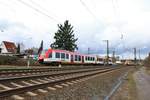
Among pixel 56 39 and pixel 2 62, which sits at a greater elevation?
pixel 56 39

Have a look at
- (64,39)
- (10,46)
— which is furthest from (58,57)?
(10,46)

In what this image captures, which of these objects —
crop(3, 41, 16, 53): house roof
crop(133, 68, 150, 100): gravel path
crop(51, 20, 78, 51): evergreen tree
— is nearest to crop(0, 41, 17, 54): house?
crop(3, 41, 16, 53): house roof

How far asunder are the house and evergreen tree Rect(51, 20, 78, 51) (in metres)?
17.2

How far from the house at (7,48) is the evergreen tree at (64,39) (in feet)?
56.6

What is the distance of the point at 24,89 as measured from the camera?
35.5 ft

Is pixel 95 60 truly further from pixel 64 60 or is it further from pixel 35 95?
pixel 35 95

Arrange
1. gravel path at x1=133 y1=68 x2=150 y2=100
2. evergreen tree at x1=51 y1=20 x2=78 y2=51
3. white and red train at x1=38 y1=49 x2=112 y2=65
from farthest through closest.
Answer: evergreen tree at x1=51 y1=20 x2=78 y2=51
white and red train at x1=38 y1=49 x2=112 y2=65
gravel path at x1=133 y1=68 x2=150 y2=100

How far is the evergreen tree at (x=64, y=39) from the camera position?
104312mm

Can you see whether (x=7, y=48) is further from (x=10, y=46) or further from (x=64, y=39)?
(x=64, y=39)

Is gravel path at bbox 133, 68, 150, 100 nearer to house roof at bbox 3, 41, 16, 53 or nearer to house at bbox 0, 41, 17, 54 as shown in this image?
house at bbox 0, 41, 17, 54

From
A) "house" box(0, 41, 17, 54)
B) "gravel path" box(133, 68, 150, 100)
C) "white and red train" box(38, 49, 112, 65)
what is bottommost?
"gravel path" box(133, 68, 150, 100)

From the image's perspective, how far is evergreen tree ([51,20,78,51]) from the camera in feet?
342

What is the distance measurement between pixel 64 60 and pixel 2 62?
11000 millimetres

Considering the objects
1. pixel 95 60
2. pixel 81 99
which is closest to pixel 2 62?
pixel 95 60
